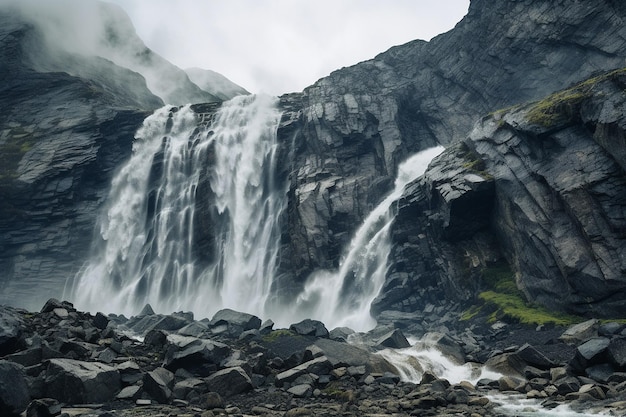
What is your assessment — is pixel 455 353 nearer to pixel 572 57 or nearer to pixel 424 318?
pixel 424 318

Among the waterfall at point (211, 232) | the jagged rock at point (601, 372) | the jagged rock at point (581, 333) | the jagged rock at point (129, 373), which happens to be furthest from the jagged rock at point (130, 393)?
the waterfall at point (211, 232)

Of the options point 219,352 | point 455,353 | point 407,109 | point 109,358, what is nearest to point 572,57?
point 407,109

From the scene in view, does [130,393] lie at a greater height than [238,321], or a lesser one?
lesser

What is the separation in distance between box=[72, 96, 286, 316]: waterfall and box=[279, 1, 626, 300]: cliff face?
184 inches

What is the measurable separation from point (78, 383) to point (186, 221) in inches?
2014

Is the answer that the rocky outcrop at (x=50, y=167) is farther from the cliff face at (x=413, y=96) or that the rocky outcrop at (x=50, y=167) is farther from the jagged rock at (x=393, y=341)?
the jagged rock at (x=393, y=341)

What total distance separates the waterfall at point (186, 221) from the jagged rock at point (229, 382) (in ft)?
121

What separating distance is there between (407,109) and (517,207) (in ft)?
141

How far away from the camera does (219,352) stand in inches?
816

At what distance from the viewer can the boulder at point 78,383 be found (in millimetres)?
14727

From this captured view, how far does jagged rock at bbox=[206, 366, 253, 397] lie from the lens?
57.4 feet

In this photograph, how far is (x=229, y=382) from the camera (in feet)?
58.1

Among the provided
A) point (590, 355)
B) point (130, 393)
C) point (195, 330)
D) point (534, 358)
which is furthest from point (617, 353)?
point (195, 330)

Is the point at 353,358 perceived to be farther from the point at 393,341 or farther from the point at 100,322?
the point at 100,322
